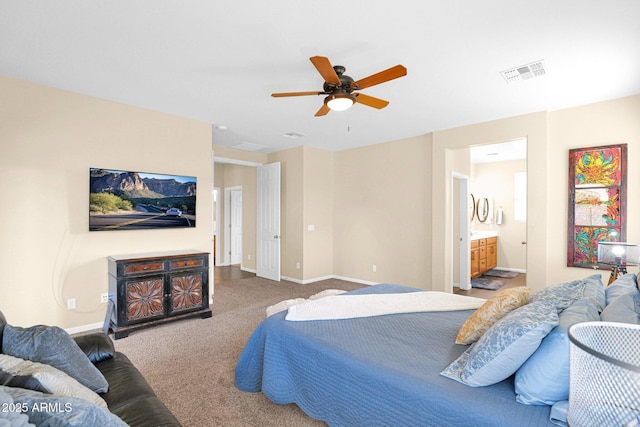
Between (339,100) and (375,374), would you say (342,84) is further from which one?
(375,374)

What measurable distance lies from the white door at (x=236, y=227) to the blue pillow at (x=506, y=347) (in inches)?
275

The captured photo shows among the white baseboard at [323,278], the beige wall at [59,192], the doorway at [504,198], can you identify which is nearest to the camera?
the beige wall at [59,192]

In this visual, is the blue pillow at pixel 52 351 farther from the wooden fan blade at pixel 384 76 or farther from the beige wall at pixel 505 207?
the beige wall at pixel 505 207

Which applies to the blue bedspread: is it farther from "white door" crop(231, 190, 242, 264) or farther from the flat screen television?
"white door" crop(231, 190, 242, 264)

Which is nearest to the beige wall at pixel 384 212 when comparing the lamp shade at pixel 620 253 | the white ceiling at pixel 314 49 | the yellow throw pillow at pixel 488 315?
the white ceiling at pixel 314 49

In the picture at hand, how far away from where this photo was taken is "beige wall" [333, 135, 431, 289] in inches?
207

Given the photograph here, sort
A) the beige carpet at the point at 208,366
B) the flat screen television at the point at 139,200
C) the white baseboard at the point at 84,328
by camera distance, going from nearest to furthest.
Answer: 1. the beige carpet at the point at 208,366
2. the white baseboard at the point at 84,328
3. the flat screen television at the point at 139,200

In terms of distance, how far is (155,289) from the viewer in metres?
3.59

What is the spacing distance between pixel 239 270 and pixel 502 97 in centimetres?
608

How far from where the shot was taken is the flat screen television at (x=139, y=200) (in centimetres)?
364

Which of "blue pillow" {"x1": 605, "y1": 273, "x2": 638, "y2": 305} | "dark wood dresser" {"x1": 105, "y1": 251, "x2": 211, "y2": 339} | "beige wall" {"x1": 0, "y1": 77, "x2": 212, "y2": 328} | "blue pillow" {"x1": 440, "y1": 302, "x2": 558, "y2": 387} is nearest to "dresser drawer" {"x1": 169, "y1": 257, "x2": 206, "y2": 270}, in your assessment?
"dark wood dresser" {"x1": 105, "y1": 251, "x2": 211, "y2": 339}

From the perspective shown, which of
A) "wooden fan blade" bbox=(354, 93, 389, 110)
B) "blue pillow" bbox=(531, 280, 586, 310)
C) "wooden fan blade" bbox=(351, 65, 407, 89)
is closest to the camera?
"blue pillow" bbox=(531, 280, 586, 310)

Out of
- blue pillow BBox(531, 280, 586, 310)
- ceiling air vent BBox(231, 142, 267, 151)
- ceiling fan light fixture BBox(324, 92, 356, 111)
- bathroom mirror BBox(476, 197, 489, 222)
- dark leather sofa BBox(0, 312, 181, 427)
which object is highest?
ceiling air vent BBox(231, 142, 267, 151)

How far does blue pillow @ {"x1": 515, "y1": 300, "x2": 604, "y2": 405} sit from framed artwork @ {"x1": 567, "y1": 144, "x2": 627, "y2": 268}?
Result: 10.2 feet
